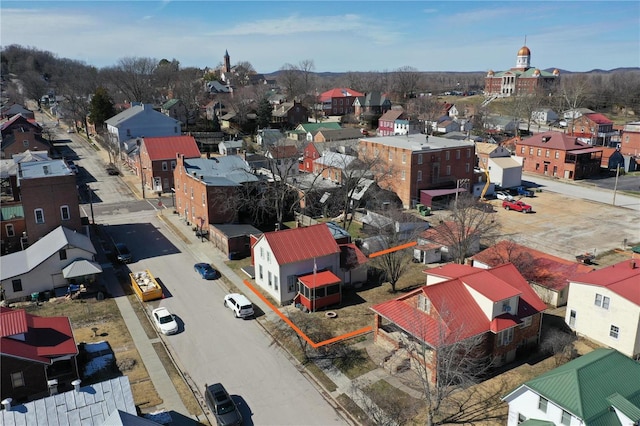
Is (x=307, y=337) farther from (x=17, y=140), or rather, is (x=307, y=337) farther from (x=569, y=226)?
(x=17, y=140)

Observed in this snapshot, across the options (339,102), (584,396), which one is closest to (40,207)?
(584,396)

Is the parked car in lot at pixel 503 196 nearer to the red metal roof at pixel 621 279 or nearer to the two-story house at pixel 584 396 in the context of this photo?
the red metal roof at pixel 621 279

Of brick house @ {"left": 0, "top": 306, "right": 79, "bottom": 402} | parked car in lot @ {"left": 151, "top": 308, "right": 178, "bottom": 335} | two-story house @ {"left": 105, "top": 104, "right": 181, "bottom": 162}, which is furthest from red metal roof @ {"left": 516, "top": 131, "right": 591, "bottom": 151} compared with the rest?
brick house @ {"left": 0, "top": 306, "right": 79, "bottom": 402}

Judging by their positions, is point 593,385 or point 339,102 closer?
point 593,385

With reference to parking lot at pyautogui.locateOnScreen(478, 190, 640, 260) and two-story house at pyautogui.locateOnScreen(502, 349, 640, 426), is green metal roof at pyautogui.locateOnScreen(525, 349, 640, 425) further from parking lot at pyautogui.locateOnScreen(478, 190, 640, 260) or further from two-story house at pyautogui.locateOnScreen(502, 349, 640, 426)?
parking lot at pyautogui.locateOnScreen(478, 190, 640, 260)

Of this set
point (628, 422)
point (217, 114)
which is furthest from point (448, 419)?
point (217, 114)

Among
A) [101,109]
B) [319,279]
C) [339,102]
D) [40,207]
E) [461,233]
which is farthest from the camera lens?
[339,102]
